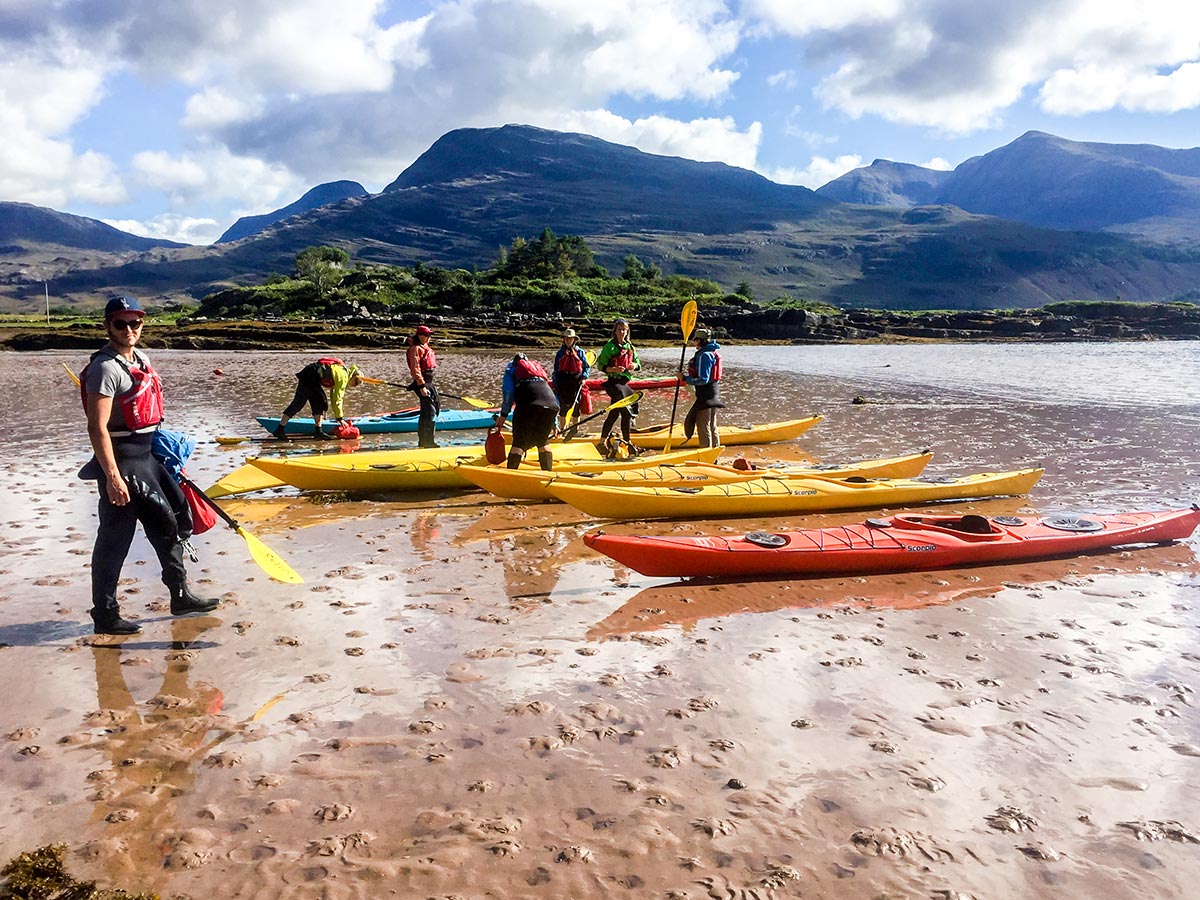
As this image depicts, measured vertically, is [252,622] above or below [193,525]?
below

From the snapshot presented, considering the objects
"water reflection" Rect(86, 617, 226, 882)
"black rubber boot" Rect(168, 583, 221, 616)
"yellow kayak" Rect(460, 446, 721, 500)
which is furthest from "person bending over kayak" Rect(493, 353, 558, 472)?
"water reflection" Rect(86, 617, 226, 882)

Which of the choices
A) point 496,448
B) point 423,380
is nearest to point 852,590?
Answer: point 496,448

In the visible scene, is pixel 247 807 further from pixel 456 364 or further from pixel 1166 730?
pixel 456 364

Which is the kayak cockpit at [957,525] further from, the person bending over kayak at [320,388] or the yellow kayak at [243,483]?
the person bending over kayak at [320,388]

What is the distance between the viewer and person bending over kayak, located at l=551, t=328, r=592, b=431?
1175cm

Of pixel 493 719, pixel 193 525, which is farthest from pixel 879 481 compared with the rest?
pixel 193 525

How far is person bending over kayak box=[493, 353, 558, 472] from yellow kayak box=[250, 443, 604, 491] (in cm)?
36

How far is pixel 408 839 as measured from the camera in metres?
3.06

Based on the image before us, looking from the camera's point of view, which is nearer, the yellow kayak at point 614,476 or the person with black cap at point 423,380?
the yellow kayak at point 614,476

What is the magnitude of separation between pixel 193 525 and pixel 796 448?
10842 millimetres

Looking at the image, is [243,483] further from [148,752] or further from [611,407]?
[148,752]

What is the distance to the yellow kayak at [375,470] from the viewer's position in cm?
945

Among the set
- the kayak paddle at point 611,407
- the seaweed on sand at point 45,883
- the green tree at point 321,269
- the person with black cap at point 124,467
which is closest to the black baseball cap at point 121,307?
the person with black cap at point 124,467

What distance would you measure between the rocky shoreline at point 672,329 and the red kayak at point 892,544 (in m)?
39.6
